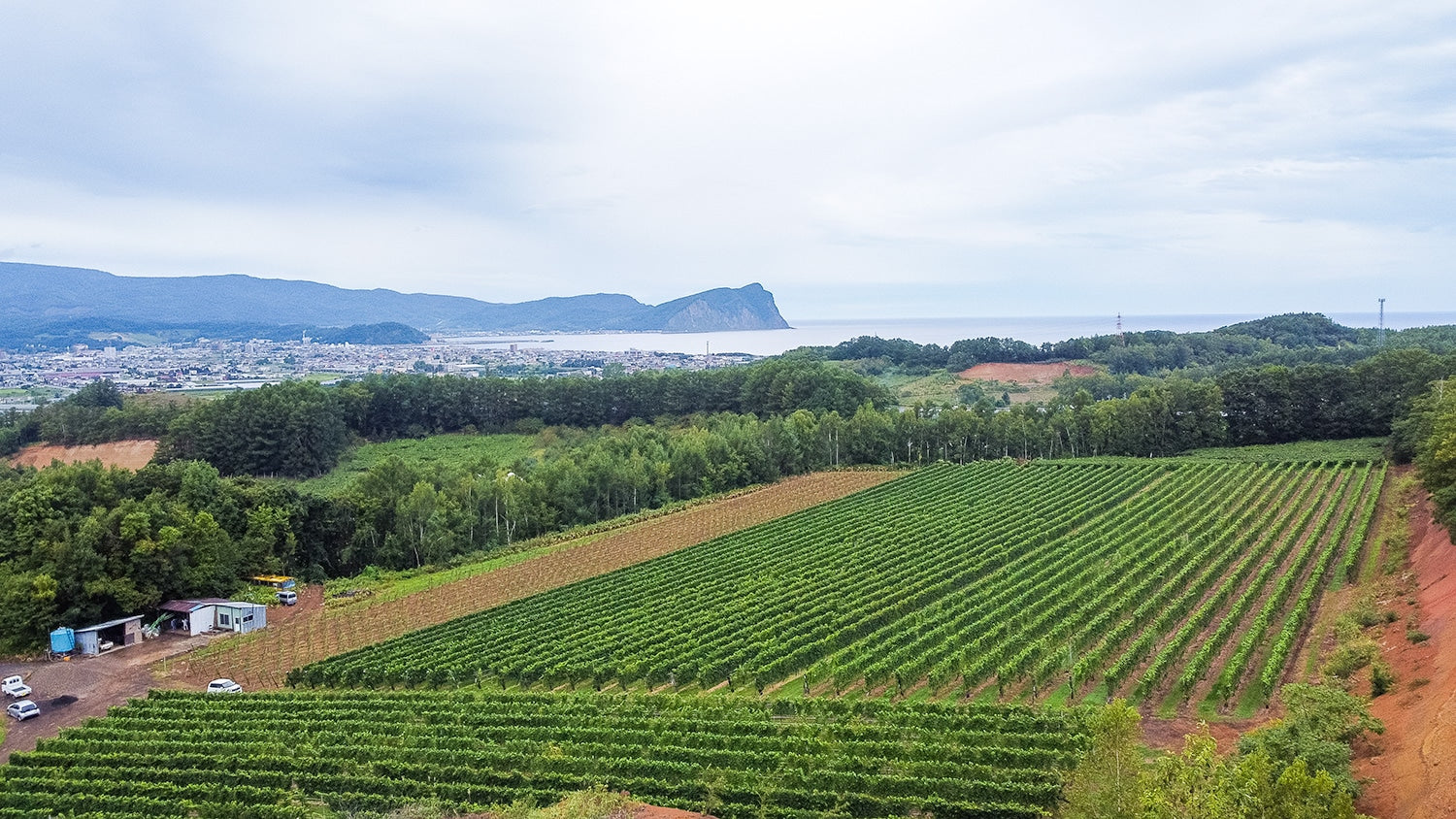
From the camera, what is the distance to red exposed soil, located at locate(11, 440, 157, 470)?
243ft

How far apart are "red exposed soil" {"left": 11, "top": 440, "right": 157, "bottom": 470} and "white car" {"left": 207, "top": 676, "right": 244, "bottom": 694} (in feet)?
173

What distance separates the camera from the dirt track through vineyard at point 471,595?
34.0m

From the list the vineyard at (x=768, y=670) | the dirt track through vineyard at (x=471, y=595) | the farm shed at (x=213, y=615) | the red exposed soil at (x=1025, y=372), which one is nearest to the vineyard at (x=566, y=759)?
the vineyard at (x=768, y=670)

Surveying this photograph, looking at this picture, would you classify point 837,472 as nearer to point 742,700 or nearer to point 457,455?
point 457,455

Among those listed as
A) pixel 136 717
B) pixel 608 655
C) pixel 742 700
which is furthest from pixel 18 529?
pixel 742 700

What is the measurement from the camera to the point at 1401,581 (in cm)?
3256

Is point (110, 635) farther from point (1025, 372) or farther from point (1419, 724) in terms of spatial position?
point (1025, 372)

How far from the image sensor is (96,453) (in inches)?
2950

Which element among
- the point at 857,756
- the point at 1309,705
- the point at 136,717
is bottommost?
the point at 136,717

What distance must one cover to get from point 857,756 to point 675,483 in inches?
1745

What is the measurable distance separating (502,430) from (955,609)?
65929 millimetres

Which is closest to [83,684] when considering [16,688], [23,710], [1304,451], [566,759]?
[16,688]

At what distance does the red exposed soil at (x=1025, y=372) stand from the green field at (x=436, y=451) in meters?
71.4

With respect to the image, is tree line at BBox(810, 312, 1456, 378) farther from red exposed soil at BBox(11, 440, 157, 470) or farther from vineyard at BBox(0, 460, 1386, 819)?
red exposed soil at BBox(11, 440, 157, 470)
